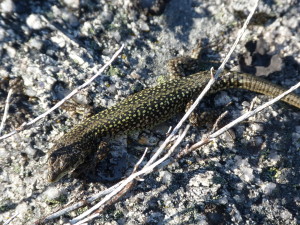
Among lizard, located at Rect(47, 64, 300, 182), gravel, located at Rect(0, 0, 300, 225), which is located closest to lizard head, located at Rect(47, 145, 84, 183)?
lizard, located at Rect(47, 64, 300, 182)

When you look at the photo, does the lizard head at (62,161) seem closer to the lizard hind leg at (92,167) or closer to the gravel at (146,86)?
the lizard hind leg at (92,167)

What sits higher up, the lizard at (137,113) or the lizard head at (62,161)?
the lizard at (137,113)

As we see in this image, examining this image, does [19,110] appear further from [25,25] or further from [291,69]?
[291,69]

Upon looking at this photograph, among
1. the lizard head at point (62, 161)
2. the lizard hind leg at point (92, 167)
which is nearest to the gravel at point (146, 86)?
the lizard hind leg at point (92, 167)

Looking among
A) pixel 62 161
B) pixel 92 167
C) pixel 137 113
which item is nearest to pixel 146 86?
pixel 137 113

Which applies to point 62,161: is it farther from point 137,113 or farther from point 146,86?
point 146,86

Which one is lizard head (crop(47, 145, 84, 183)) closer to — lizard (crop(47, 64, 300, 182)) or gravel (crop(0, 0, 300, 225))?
lizard (crop(47, 64, 300, 182))
